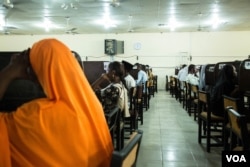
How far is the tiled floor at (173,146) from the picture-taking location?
11.4 feet

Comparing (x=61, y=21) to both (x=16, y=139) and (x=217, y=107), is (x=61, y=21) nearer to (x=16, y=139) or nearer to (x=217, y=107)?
(x=217, y=107)

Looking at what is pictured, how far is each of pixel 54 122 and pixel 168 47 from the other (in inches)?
511

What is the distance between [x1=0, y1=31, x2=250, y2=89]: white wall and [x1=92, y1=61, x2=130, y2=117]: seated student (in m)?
9.25

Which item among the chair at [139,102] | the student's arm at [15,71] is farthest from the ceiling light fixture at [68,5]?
the student's arm at [15,71]

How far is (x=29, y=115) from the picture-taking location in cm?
104

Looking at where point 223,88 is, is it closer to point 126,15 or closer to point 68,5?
point 68,5

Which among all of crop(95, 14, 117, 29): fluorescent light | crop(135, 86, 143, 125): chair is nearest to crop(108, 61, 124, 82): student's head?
crop(135, 86, 143, 125): chair

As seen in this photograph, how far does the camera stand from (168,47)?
45.0ft

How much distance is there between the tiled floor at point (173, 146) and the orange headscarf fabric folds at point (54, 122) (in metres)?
2.40

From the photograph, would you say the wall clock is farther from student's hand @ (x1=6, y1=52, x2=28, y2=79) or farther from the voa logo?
student's hand @ (x1=6, y1=52, x2=28, y2=79)

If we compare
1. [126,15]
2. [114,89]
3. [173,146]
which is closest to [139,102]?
[173,146]

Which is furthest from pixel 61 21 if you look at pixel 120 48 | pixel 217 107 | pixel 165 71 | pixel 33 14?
pixel 217 107

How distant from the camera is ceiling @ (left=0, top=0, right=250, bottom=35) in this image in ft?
25.3

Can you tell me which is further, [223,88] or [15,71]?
[223,88]
